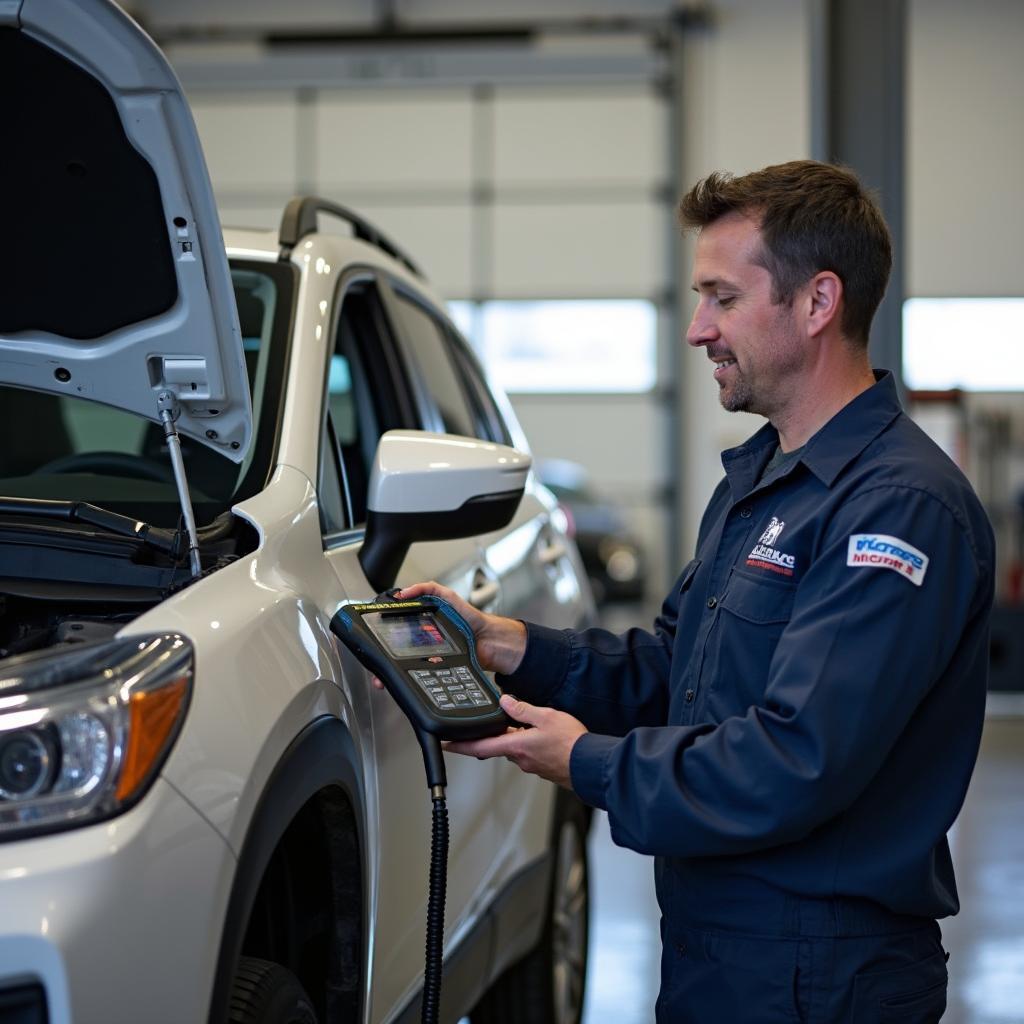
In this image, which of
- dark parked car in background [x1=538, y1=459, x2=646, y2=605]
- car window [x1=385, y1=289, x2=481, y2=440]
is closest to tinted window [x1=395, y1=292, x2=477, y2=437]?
car window [x1=385, y1=289, x2=481, y2=440]

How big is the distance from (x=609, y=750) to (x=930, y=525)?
464 mm

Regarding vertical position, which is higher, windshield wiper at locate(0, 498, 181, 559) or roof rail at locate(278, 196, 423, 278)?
roof rail at locate(278, 196, 423, 278)

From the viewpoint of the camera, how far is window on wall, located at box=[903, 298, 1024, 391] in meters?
13.3

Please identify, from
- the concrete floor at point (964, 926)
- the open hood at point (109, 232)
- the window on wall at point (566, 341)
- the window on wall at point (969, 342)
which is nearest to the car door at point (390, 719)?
the open hood at point (109, 232)

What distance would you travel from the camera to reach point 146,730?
1.33 m

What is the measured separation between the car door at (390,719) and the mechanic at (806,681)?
0.77 feet

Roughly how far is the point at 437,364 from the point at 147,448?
71 cm

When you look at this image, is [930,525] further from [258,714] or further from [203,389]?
[203,389]

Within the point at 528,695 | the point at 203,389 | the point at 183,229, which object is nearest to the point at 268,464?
the point at 203,389

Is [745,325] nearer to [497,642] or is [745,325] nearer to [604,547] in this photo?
[497,642]

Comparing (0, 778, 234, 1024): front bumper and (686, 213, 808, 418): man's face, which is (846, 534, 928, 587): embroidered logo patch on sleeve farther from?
(0, 778, 234, 1024): front bumper

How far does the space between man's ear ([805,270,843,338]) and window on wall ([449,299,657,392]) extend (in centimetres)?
1203

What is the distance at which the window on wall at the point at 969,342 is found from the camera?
13273mm

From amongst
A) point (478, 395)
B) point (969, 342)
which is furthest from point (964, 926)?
point (969, 342)
